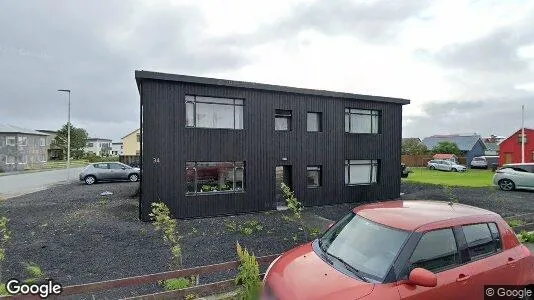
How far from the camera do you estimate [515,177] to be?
22.5m

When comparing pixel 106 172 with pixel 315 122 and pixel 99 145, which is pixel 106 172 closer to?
pixel 315 122

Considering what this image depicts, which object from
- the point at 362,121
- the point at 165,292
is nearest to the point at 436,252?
the point at 165,292

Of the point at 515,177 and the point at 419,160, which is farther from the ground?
the point at 419,160

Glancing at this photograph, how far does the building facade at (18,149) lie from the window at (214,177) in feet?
151


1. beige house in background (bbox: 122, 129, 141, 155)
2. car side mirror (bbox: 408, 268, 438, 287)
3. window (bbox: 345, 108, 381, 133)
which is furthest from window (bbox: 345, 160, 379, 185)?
beige house in background (bbox: 122, 129, 141, 155)

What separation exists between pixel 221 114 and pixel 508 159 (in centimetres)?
4546

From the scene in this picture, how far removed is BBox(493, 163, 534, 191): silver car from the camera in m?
22.1

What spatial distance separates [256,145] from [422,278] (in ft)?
39.8

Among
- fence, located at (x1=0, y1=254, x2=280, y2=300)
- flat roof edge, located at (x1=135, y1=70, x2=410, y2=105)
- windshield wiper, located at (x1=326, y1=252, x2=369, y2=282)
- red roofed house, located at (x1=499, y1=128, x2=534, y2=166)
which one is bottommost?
fence, located at (x1=0, y1=254, x2=280, y2=300)

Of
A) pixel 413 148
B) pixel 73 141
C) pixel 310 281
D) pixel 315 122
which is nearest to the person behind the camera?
pixel 310 281

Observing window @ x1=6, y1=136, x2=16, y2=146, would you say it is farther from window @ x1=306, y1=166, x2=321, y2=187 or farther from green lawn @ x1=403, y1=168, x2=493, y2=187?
green lawn @ x1=403, y1=168, x2=493, y2=187

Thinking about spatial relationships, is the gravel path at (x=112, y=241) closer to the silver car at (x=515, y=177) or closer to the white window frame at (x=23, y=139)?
the silver car at (x=515, y=177)

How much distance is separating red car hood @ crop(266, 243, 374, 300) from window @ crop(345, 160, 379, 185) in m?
14.3

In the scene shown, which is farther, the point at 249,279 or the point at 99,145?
the point at 99,145
